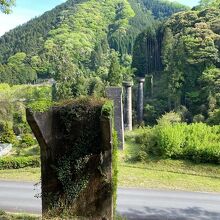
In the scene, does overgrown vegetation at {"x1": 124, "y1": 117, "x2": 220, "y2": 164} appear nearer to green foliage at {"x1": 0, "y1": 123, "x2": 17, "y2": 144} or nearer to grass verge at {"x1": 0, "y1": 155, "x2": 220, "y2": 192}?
grass verge at {"x1": 0, "y1": 155, "x2": 220, "y2": 192}

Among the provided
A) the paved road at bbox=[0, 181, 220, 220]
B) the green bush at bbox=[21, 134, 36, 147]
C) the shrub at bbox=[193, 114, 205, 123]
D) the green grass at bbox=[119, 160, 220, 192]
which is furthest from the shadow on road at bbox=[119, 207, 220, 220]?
the shrub at bbox=[193, 114, 205, 123]

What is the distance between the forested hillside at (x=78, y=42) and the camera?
60.0 metres

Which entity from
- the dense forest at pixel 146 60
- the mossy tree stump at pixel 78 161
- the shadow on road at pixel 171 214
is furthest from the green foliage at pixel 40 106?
the dense forest at pixel 146 60

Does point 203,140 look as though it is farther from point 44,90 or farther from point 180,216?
point 44,90

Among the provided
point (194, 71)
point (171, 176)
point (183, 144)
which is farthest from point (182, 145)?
point (194, 71)

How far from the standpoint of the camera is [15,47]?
110188mm

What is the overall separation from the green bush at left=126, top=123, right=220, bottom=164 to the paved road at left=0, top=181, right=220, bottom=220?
470 centimetres

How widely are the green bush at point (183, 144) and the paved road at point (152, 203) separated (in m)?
4.70

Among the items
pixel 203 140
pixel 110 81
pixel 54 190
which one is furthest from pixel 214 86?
pixel 54 190

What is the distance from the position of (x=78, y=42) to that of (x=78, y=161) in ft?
298

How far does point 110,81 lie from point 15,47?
70723mm

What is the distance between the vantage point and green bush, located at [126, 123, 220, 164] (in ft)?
74.7

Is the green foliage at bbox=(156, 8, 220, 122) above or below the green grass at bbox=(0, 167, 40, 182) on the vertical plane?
above

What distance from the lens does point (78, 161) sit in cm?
1096
